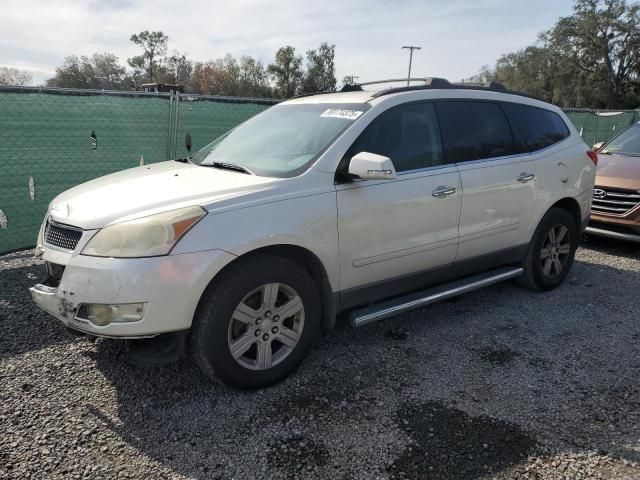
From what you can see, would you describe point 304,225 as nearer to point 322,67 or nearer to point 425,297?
point 425,297

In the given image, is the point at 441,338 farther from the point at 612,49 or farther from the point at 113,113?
the point at 612,49

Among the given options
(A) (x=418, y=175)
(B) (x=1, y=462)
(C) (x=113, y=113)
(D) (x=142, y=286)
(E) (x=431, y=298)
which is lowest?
(B) (x=1, y=462)

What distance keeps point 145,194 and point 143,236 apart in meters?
0.46

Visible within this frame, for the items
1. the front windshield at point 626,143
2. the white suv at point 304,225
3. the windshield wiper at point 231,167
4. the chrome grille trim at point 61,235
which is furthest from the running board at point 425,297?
the front windshield at point 626,143

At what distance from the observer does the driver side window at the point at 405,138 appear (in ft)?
11.5

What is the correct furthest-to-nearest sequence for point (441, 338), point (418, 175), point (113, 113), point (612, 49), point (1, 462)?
1. point (612, 49)
2. point (113, 113)
3. point (441, 338)
4. point (418, 175)
5. point (1, 462)

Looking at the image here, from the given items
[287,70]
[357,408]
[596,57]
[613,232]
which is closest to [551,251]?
[613,232]

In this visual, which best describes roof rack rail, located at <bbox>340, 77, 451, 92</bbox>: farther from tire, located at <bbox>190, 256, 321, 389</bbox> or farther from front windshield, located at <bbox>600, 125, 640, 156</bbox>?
front windshield, located at <bbox>600, 125, 640, 156</bbox>

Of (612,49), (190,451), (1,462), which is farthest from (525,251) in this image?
(612,49)

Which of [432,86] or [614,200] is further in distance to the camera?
[614,200]

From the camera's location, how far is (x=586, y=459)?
260 centimetres

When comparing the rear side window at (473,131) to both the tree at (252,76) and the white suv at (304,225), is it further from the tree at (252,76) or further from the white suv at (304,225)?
the tree at (252,76)

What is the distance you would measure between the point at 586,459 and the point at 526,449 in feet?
0.96

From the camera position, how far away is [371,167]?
10.2ft
